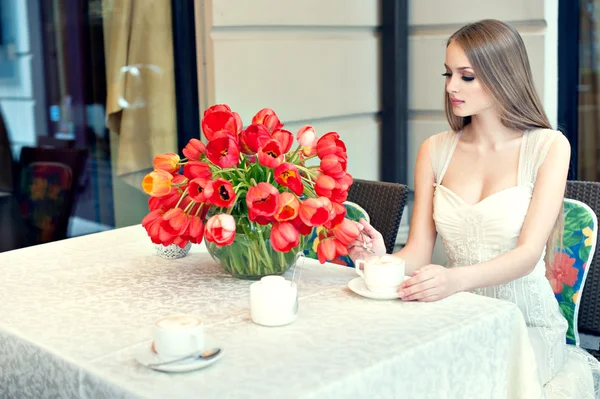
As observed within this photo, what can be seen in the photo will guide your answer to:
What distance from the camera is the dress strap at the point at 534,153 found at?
6.91ft

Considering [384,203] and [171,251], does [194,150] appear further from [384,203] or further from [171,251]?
[384,203]

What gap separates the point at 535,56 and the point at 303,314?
2636 mm

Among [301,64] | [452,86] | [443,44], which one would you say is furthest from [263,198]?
[443,44]

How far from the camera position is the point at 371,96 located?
176 inches

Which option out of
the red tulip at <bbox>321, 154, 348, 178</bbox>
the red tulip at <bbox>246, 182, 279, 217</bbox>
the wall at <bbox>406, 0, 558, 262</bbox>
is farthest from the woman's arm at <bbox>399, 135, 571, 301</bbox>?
the wall at <bbox>406, 0, 558, 262</bbox>

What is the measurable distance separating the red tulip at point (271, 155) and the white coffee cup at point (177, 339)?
425 millimetres

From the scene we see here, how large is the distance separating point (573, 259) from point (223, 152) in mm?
1021

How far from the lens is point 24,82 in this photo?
10.3ft

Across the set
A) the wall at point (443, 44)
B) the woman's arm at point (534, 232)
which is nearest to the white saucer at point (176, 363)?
the woman's arm at point (534, 232)

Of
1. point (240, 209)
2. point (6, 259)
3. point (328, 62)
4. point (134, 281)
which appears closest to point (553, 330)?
point (240, 209)

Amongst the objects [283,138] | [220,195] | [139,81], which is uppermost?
[139,81]

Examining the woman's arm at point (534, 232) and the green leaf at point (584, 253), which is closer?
the woman's arm at point (534, 232)

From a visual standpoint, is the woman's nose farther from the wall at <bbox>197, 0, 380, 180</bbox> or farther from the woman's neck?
the wall at <bbox>197, 0, 380, 180</bbox>

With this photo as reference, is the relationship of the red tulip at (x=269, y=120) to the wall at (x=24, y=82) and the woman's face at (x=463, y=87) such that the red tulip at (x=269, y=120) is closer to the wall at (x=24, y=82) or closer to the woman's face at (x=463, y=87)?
the woman's face at (x=463, y=87)
